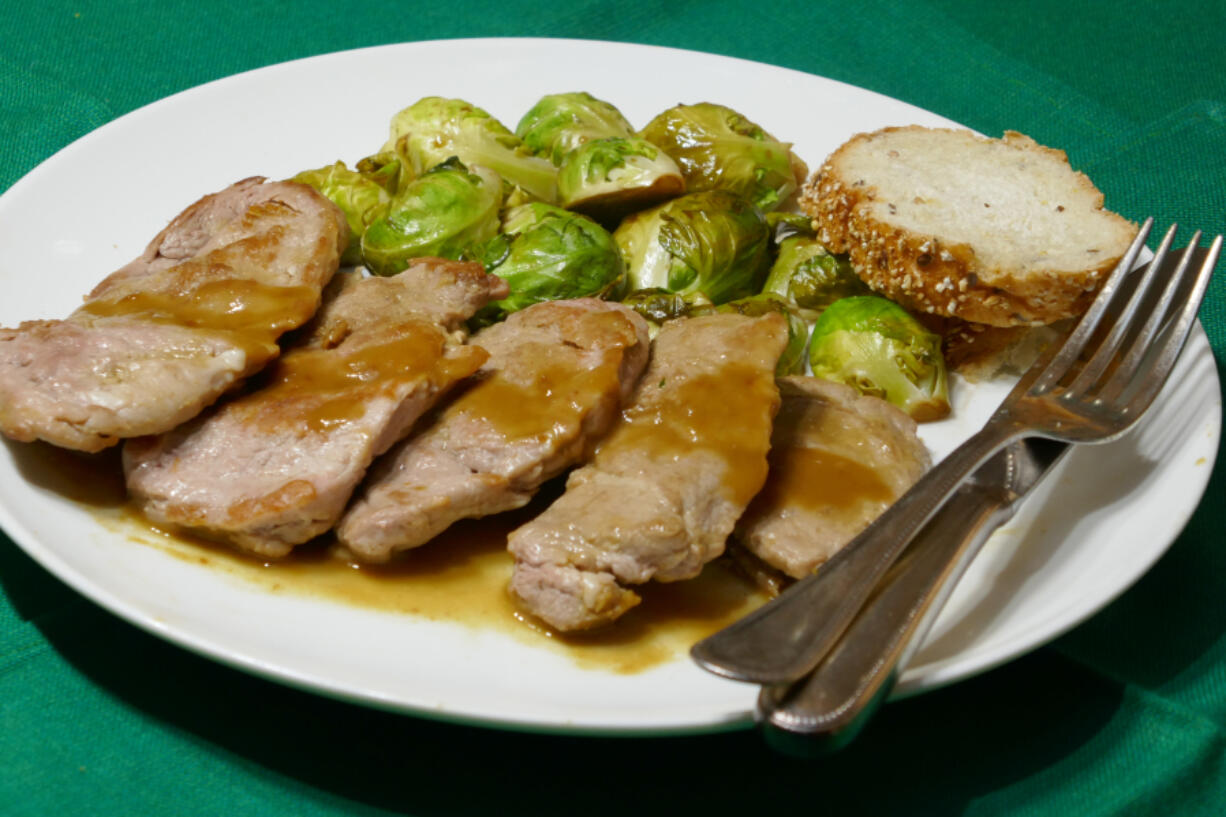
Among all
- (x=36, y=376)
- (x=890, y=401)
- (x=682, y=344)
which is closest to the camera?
(x=36, y=376)

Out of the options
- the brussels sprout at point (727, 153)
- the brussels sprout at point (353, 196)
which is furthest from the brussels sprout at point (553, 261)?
the brussels sprout at point (727, 153)

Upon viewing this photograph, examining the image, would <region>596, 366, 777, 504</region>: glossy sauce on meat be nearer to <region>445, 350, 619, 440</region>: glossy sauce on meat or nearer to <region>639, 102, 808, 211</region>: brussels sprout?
<region>445, 350, 619, 440</region>: glossy sauce on meat

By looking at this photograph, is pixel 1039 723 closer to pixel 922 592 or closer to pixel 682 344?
pixel 922 592

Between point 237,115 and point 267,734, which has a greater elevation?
point 237,115

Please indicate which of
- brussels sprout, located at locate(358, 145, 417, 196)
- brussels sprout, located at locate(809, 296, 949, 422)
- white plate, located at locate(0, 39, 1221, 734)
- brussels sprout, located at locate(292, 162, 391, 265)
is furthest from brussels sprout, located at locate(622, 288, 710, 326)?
brussels sprout, located at locate(358, 145, 417, 196)

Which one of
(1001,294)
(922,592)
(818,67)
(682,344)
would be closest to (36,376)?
(682,344)

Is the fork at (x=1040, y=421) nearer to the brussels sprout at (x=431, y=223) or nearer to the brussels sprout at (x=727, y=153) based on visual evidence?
the brussels sprout at (x=727, y=153)
